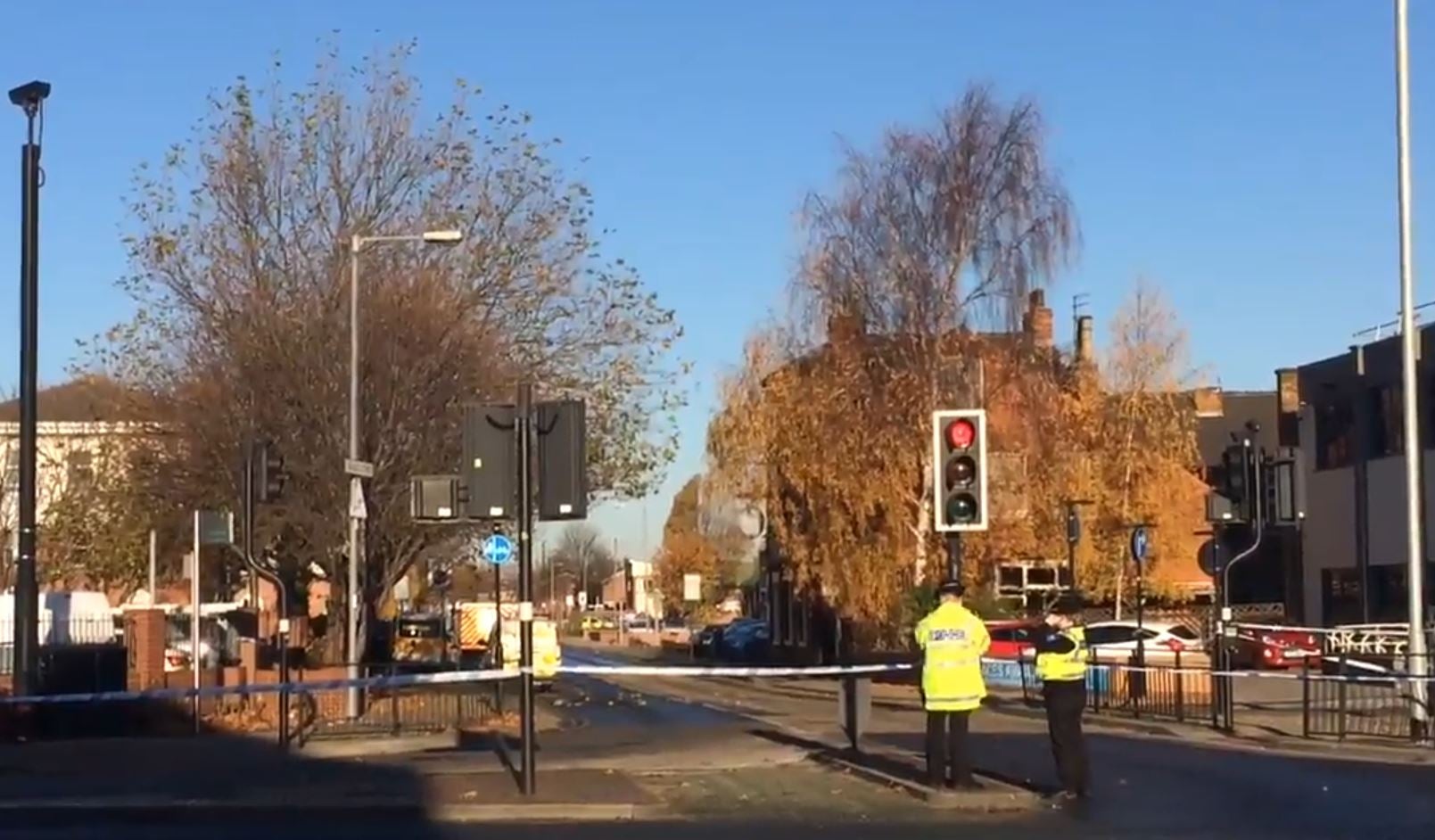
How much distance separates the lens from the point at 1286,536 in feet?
186

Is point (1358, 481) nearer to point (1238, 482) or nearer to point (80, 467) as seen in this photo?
point (1238, 482)

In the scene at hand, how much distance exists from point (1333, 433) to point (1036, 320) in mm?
8607

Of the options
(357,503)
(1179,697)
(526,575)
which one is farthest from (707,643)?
(526,575)

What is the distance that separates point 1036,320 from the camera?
46.6 metres

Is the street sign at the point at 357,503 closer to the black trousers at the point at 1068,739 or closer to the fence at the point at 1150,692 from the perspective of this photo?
the fence at the point at 1150,692

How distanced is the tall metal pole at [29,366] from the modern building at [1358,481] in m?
28.5

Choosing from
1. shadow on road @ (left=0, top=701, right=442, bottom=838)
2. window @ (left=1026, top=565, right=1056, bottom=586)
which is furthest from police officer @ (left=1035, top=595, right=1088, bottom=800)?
window @ (left=1026, top=565, right=1056, bottom=586)

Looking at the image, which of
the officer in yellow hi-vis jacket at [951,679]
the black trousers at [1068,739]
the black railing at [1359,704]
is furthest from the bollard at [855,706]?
the black railing at [1359,704]

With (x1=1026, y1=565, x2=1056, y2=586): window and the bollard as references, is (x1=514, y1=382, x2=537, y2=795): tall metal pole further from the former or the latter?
(x1=1026, y1=565, x2=1056, y2=586): window

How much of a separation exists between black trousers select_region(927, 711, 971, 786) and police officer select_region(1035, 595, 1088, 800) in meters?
0.78

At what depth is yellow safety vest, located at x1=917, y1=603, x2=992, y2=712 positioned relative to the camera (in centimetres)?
1778

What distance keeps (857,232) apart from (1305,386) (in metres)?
13.2

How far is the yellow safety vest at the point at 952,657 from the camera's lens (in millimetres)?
17781

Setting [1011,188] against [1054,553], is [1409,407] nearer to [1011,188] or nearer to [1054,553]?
[1011,188]
